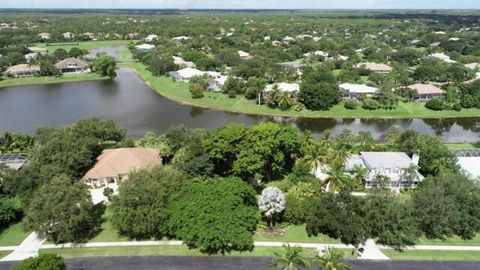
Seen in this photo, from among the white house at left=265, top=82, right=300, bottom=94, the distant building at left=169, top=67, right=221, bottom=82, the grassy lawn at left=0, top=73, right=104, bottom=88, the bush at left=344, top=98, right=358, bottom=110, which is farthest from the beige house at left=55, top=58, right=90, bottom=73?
the bush at left=344, top=98, right=358, bottom=110

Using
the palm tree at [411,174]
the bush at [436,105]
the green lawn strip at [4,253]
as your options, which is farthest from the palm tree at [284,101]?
the green lawn strip at [4,253]

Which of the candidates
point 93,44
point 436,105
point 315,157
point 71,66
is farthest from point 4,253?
point 93,44

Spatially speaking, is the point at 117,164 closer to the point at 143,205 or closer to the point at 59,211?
the point at 59,211

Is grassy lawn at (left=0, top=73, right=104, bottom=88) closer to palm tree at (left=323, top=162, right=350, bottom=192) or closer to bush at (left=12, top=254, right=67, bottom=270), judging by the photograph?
bush at (left=12, top=254, right=67, bottom=270)

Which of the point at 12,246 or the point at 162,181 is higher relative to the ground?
the point at 162,181

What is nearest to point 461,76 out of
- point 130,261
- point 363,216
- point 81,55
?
point 363,216

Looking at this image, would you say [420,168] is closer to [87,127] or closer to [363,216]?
[363,216]

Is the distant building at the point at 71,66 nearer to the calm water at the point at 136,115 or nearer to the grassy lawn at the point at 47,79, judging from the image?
the grassy lawn at the point at 47,79
